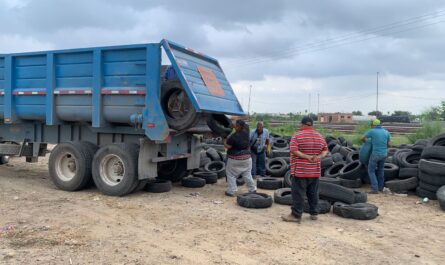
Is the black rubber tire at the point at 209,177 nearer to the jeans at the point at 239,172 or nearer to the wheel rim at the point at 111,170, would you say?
the jeans at the point at 239,172

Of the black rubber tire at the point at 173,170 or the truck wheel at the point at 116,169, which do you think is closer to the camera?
the truck wheel at the point at 116,169

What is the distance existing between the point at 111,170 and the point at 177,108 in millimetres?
1846

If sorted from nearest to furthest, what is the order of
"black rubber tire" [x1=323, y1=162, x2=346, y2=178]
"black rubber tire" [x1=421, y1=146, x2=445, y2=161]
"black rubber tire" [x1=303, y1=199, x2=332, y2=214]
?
"black rubber tire" [x1=303, y1=199, x2=332, y2=214] → "black rubber tire" [x1=421, y1=146, x2=445, y2=161] → "black rubber tire" [x1=323, y1=162, x2=346, y2=178]

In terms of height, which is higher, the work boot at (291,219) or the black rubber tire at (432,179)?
the black rubber tire at (432,179)

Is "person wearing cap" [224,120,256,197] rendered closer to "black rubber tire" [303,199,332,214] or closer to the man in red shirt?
"black rubber tire" [303,199,332,214]

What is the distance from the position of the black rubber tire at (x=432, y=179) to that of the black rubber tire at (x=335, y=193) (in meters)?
2.34

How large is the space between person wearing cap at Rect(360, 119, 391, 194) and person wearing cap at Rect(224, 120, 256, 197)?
9.27 ft

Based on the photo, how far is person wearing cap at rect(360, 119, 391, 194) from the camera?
386 inches

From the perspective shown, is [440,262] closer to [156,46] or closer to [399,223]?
[399,223]

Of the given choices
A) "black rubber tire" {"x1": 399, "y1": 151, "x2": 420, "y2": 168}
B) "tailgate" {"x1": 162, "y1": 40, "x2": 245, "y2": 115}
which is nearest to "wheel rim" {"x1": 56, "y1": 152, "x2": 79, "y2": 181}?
"tailgate" {"x1": 162, "y1": 40, "x2": 245, "y2": 115}

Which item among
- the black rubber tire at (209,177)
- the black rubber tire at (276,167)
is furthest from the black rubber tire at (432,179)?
the black rubber tire at (209,177)

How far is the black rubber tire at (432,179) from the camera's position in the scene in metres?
9.03

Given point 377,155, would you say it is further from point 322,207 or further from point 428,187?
point 322,207

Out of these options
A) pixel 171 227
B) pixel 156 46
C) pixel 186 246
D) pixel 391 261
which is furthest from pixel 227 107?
pixel 391 261
